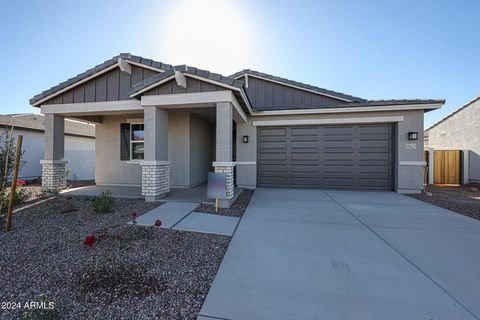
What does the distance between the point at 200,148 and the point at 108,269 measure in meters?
6.78

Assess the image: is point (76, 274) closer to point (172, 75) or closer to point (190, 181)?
point (172, 75)

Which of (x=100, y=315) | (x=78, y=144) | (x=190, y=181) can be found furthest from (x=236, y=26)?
(x=78, y=144)

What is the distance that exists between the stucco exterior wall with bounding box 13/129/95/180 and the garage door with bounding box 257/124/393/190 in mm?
10407

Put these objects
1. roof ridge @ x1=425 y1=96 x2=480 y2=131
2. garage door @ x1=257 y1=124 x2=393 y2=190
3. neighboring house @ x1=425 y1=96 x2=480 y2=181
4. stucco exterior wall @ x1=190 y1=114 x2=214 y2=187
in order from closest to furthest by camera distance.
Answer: garage door @ x1=257 y1=124 x2=393 y2=190
stucco exterior wall @ x1=190 y1=114 x2=214 y2=187
neighboring house @ x1=425 y1=96 x2=480 y2=181
roof ridge @ x1=425 y1=96 x2=480 y2=131

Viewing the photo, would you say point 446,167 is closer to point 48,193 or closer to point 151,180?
point 151,180

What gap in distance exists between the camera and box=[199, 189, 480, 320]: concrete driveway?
180 cm

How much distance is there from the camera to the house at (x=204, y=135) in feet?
18.4

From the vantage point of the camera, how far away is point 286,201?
19.2ft

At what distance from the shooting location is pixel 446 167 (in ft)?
32.9

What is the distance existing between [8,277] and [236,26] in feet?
26.0

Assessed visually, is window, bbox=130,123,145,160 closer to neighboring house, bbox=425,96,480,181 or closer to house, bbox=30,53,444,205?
house, bbox=30,53,444,205

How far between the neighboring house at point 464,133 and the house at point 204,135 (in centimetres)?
654

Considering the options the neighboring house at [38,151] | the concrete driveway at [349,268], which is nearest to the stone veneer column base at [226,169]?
the concrete driveway at [349,268]

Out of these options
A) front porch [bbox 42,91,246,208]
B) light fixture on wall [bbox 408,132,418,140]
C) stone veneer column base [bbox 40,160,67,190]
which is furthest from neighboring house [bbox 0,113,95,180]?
light fixture on wall [bbox 408,132,418,140]
